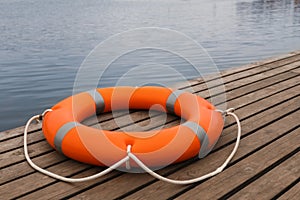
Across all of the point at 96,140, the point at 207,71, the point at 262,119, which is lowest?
the point at 207,71

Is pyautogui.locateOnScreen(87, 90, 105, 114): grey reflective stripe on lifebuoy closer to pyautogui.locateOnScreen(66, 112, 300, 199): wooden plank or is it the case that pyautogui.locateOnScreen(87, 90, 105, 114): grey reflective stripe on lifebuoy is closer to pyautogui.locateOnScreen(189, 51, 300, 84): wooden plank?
pyautogui.locateOnScreen(66, 112, 300, 199): wooden plank

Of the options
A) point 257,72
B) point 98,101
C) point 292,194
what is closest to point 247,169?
point 292,194

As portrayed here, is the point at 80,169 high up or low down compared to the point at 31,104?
up

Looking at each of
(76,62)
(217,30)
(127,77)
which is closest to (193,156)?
(127,77)

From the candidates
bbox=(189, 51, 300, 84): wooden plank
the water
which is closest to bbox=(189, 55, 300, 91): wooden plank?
bbox=(189, 51, 300, 84): wooden plank

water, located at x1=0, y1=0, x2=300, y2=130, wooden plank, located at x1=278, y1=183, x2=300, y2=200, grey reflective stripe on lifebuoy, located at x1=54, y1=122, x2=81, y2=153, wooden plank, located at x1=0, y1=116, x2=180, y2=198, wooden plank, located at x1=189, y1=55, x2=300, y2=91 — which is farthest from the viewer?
water, located at x1=0, y1=0, x2=300, y2=130

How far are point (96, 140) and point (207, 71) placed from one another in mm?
4253

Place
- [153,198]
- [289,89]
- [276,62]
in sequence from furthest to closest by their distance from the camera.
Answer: [276,62] < [289,89] < [153,198]

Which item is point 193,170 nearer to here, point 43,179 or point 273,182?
point 273,182

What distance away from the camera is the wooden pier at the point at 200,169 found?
154 centimetres

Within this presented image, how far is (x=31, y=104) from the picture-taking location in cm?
445

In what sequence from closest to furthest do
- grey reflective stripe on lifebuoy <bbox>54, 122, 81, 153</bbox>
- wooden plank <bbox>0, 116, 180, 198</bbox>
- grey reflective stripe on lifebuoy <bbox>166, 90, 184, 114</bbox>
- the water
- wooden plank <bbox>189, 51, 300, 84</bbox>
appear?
wooden plank <bbox>0, 116, 180, 198</bbox>, grey reflective stripe on lifebuoy <bbox>54, 122, 81, 153</bbox>, grey reflective stripe on lifebuoy <bbox>166, 90, 184, 114</bbox>, wooden plank <bbox>189, 51, 300, 84</bbox>, the water

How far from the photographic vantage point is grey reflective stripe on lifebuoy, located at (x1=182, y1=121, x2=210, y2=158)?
5.90ft

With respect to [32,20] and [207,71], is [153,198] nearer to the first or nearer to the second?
[207,71]
